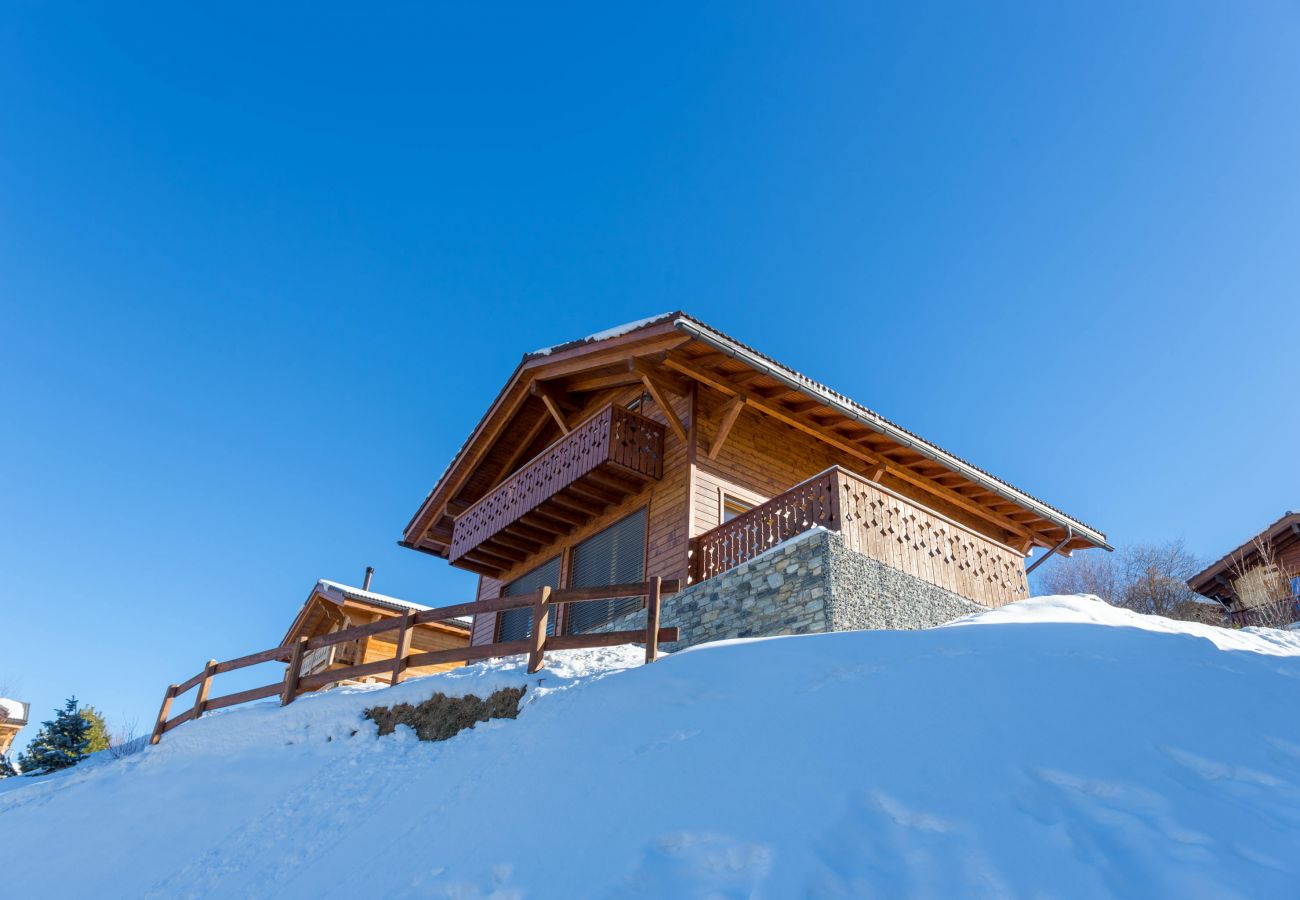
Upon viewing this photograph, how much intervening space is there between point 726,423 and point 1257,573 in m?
15.7

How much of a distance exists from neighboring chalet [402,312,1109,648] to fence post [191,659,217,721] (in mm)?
5543

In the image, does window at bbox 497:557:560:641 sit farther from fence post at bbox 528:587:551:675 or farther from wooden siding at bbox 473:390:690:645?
fence post at bbox 528:587:551:675

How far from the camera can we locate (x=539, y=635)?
350 inches

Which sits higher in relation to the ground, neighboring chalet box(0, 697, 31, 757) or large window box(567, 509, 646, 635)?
large window box(567, 509, 646, 635)

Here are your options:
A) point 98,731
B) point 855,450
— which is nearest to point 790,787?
point 855,450

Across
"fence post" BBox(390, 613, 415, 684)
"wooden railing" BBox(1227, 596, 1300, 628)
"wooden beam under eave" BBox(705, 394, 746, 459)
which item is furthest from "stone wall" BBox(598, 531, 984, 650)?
"wooden railing" BBox(1227, 596, 1300, 628)

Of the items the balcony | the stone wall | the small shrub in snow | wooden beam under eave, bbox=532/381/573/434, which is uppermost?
wooden beam under eave, bbox=532/381/573/434

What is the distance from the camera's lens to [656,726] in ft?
21.1

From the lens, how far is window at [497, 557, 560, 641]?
1631 centimetres

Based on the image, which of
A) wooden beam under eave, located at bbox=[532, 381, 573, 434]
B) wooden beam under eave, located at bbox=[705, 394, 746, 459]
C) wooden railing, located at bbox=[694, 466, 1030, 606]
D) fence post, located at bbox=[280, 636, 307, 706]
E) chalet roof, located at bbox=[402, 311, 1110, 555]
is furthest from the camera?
wooden beam under eave, located at bbox=[532, 381, 573, 434]

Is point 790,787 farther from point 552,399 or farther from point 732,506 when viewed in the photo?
point 552,399

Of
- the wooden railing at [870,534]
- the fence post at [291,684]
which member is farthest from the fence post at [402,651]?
the wooden railing at [870,534]

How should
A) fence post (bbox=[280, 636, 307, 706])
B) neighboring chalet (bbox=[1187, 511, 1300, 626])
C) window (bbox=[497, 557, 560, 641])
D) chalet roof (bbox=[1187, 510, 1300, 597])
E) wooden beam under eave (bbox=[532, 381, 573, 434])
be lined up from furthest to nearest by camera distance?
chalet roof (bbox=[1187, 510, 1300, 597]), neighboring chalet (bbox=[1187, 511, 1300, 626]), wooden beam under eave (bbox=[532, 381, 573, 434]), window (bbox=[497, 557, 560, 641]), fence post (bbox=[280, 636, 307, 706])

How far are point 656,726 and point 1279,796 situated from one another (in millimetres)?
3815
